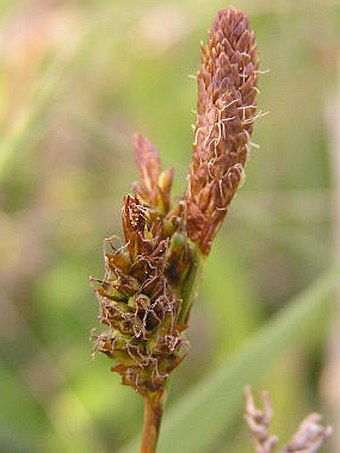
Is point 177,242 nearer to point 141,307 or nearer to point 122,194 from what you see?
point 141,307

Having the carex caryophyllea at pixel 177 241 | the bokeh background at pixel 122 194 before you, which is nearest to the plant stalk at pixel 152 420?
the carex caryophyllea at pixel 177 241

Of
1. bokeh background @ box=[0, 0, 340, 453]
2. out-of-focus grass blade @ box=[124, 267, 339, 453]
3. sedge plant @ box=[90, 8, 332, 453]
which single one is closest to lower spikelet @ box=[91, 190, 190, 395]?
sedge plant @ box=[90, 8, 332, 453]

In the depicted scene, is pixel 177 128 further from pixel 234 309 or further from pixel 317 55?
pixel 234 309

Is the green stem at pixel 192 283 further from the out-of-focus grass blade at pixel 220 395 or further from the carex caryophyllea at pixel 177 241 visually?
the out-of-focus grass blade at pixel 220 395

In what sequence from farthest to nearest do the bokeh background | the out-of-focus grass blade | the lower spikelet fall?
the bokeh background < the out-of-focus grass blade < the lower spikelet

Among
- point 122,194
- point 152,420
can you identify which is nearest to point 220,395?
point 152,420

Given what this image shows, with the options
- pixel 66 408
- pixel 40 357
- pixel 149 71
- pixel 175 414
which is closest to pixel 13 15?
pixel 149 71

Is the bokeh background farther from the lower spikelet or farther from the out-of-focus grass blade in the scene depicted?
the lower spikelet
